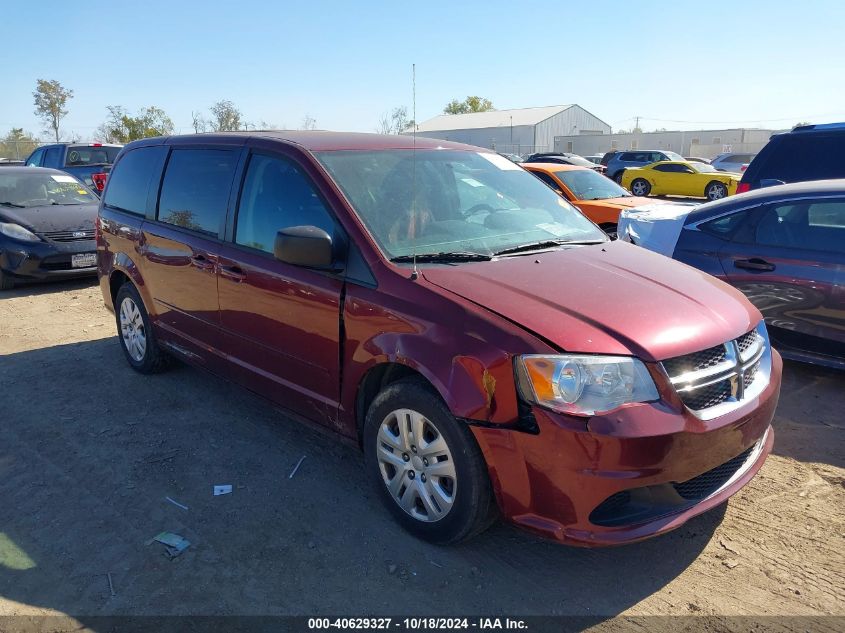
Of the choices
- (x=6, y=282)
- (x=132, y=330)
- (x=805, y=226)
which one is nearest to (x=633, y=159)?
(x=805, y=226)

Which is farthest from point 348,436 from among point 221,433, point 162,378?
point 162,378

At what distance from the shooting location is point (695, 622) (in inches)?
101

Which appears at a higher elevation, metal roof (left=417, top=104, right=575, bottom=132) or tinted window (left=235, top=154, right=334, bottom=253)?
metal roof (left=417, top=104, right=575, bottom=132)

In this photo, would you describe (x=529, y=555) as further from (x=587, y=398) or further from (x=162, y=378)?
(x=162, y=378)

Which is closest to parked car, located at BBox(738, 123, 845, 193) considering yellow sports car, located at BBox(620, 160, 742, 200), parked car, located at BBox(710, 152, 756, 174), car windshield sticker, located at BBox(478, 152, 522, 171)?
car windshield sticker, located at BBox(478, 152, 522, 171)

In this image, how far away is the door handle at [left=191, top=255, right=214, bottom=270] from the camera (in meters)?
4.12

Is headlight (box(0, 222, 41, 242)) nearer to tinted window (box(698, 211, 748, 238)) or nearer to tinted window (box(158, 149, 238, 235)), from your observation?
tinted window (box(158, 149, 238, 235))

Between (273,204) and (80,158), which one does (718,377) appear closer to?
(273,204)

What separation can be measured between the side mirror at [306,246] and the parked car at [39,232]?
6731 millimetres

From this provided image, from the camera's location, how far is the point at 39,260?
842cm

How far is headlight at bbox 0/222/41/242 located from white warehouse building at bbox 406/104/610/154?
4756 cm

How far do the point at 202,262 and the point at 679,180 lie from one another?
74.0ft

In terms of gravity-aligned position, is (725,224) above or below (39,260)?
above

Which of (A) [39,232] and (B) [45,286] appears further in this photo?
(B) [45,286]
